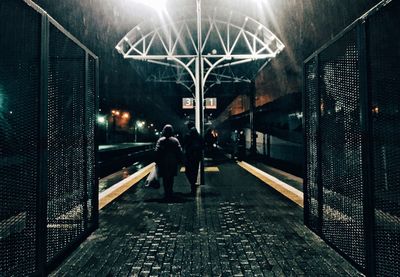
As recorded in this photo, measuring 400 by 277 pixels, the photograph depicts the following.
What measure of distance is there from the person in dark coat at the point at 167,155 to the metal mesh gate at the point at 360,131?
3053 millimetres

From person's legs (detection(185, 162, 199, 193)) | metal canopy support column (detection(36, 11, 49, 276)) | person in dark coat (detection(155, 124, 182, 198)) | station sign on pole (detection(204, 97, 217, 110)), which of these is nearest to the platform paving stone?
metal canopy support column (detection(36, 11, 49, 276))

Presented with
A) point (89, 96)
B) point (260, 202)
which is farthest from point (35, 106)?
point (260, 202)

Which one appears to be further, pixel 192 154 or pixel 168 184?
pixel 192 154

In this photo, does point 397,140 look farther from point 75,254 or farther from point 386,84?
point 75,254

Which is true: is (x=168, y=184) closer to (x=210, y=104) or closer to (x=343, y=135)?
(x=343, y=135)

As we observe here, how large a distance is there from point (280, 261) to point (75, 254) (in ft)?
7.98

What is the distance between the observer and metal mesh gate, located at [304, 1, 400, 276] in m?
3.08

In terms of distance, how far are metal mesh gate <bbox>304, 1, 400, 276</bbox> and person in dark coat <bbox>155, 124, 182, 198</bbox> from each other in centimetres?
305

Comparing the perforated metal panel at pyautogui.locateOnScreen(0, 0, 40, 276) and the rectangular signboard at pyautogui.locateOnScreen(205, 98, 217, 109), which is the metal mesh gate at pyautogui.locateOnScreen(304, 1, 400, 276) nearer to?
the perforated metal panel at pyautogui.locateOnScreen(0, 0, 40, 276)

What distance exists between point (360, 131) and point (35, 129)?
3200 millimetres

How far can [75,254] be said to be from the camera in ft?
13.0

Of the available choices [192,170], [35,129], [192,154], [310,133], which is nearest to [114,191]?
[192,170]

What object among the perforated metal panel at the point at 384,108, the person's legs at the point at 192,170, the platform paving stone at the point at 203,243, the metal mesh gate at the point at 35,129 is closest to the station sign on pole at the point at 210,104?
the person's legs at the point at 192,170

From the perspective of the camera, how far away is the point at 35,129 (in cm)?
316
